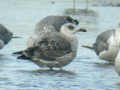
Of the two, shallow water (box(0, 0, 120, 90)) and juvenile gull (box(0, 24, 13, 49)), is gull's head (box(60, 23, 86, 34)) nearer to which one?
shallow water (box(0, 0, 120, 90))

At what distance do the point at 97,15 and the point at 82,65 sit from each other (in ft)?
42.4

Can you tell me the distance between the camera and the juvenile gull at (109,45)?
1146 cm

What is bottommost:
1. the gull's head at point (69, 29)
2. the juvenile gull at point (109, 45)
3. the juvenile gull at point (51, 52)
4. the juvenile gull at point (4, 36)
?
the juvenile gull at point (4, 36)

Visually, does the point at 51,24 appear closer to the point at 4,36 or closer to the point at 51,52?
the point at 4,36

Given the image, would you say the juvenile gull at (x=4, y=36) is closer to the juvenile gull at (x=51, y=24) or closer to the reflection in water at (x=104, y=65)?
the juvenile gull at (x=51, y=24)

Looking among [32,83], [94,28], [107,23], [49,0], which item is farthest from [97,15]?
[32,83]

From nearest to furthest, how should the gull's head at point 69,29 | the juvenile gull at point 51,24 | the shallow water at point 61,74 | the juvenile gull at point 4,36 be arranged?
the shallow water at point 61,74 < the gull's head at point 69,29 < the juvenile gull at point 51,24 < the juvenile gull at point 4,36

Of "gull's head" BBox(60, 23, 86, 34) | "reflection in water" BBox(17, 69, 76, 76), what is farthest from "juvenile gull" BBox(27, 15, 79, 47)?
"reflection in water" BBox(17, 69, 76, 76)

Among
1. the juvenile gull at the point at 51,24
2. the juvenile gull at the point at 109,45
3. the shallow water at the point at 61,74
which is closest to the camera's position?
the shallow water at the point at 61,74

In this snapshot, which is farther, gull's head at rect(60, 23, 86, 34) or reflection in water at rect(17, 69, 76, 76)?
gull's head at rect(60, 23, 86, 34)

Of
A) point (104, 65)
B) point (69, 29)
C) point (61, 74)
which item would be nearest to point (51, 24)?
point (69, 29)

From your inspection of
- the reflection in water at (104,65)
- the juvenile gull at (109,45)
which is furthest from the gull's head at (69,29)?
the reflection in water at (104,65)

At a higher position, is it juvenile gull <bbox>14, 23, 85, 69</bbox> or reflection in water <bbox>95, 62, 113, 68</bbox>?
juvenile gull <bbox>14, 23, 85, 69</bbox>

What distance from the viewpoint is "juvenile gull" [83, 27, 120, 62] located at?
11.5m
